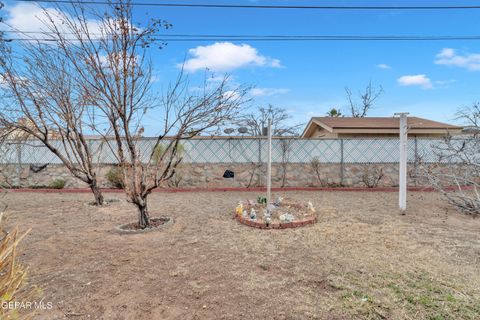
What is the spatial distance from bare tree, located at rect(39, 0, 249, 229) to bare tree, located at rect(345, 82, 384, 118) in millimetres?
20044

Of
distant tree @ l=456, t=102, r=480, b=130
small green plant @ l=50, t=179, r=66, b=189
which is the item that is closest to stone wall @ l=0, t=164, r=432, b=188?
small green plant @ l=50, t=179, r=66, b=189

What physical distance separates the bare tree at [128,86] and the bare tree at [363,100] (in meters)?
20.0

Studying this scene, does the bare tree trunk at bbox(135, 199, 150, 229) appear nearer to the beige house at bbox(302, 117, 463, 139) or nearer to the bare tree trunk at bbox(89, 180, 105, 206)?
the bare tree trunk at bbox(89, 180, 105, 206)

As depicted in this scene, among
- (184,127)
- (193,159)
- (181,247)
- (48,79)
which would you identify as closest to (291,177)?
(193,159)

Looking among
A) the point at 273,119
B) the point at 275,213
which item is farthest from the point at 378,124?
the point at 275,213

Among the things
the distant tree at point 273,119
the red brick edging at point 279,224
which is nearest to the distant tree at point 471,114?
the red brick edging at point 279,224

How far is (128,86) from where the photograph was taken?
14.7 ft

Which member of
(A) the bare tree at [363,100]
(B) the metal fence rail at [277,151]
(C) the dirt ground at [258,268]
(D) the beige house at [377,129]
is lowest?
(C) the dirt ground at [258,268]

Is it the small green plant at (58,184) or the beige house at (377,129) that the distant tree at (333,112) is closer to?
the beige house at (377,129)

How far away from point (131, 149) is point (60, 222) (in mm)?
2057

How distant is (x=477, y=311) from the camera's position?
7.63 feet

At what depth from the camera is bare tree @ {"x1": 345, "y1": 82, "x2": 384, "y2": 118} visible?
2246cm

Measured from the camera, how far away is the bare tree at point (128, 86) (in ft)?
14.5

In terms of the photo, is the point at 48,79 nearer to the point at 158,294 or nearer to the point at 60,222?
the point at 60,222
